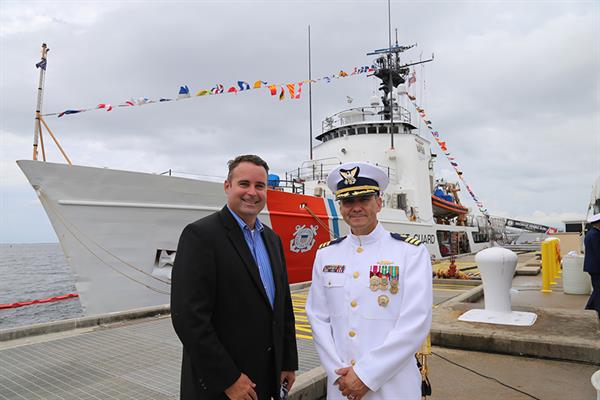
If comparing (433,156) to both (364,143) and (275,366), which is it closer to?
(364,143)

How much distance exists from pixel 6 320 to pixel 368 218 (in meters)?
11.6

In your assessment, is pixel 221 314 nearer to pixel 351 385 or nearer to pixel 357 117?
pixel 351 385

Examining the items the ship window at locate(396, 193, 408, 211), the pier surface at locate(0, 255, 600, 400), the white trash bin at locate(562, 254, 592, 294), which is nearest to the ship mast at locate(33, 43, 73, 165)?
the pier surface at locate(0, 255, 600, 400)

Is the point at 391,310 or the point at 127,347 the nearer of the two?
the point at 391,310

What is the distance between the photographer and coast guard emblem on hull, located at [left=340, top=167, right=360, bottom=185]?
1.80 metres

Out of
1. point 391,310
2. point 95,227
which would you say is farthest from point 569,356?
point 95,227

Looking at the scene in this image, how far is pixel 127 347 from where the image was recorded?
376 cm

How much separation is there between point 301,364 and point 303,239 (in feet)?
17.9

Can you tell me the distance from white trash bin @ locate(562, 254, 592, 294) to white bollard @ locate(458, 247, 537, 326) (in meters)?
2.33

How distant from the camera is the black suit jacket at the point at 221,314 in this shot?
136cm

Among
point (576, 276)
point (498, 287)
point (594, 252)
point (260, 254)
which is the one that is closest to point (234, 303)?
point (260, 254)

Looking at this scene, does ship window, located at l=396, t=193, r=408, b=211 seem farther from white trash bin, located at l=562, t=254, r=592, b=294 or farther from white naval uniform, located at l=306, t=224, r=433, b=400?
white naval uniform, located at l=306, t=224, r=433, b=400

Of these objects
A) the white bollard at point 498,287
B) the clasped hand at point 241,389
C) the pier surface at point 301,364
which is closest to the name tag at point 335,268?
the clasped hand at point 241,389

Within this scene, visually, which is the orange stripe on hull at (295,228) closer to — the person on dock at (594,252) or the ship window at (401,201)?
the ship window at (401,201)
